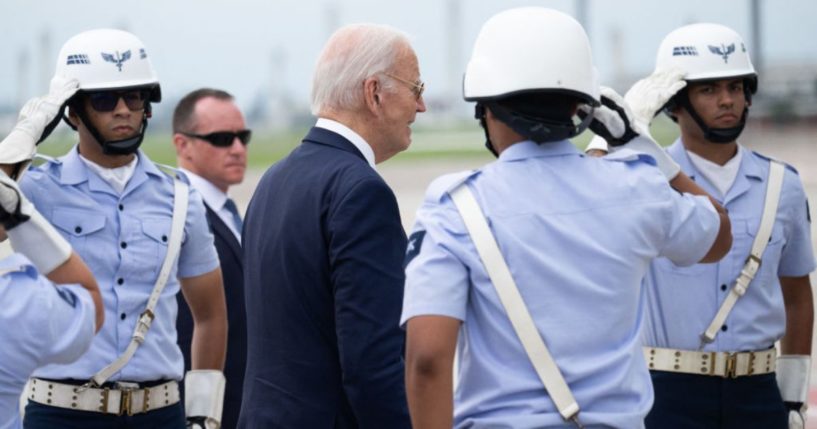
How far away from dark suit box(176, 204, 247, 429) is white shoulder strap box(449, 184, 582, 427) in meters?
3.06

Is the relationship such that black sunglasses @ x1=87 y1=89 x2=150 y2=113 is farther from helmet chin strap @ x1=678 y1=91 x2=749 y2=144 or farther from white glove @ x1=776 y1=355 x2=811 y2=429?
white glove @ x1=776 y1=355 x2=811 y2=429

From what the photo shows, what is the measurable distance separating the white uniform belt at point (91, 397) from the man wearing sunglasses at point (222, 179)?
1153 mm

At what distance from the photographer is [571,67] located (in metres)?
3.48

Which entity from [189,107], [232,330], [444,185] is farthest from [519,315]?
[189,107]

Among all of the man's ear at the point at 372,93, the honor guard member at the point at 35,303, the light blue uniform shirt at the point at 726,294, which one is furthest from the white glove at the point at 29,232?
the light blue uniform shirt at the point at 726,294

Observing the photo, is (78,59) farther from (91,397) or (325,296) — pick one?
(325,296)

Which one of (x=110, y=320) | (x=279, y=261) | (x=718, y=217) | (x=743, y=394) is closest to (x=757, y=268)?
(x=743, y=394)

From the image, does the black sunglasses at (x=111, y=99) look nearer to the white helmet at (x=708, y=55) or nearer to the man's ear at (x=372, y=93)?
the man's ear at (x=372, y=93)

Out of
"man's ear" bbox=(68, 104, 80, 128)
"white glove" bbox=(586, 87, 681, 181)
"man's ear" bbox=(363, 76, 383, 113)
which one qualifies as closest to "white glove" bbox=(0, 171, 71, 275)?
"man's ear" bbox=(363, 76, 383, 113)

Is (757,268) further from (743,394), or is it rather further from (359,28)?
(359,28)

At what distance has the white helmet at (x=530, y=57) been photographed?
3443 mm

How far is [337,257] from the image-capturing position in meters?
3.99

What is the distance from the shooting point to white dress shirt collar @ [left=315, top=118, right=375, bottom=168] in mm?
4273

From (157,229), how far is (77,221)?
1.01 ft
